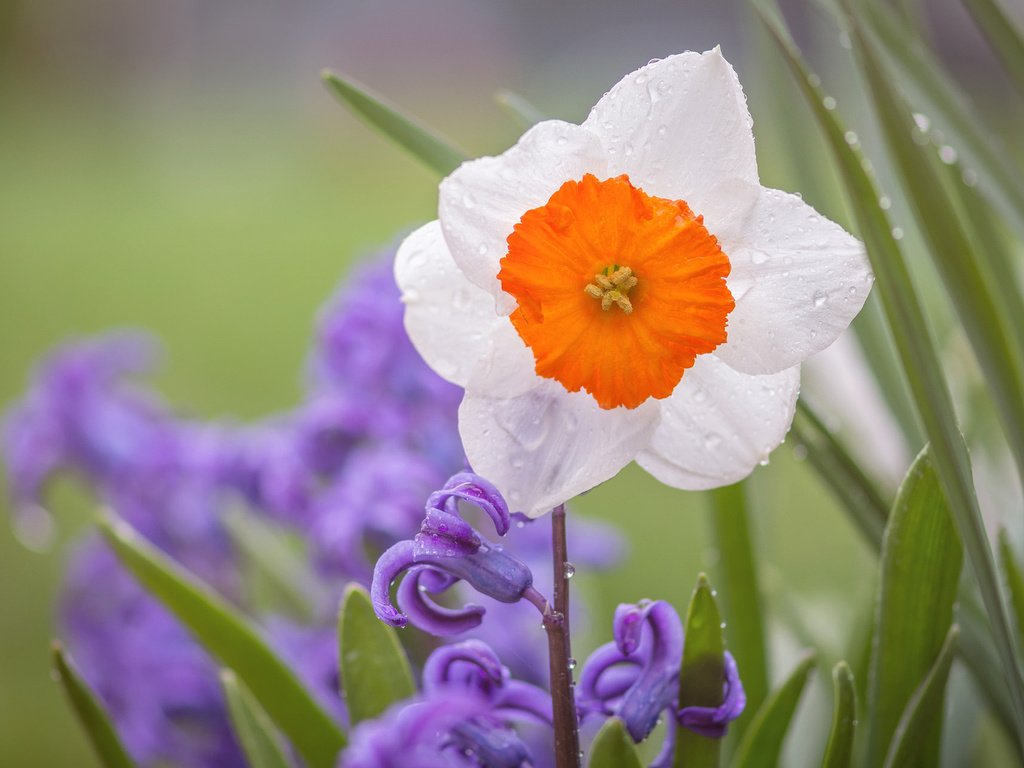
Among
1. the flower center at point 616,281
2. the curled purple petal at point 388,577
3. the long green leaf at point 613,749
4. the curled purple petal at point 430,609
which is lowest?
the long green leaf at point 613,749

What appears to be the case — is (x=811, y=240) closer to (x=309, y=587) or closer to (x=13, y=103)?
(x=309, y=587)

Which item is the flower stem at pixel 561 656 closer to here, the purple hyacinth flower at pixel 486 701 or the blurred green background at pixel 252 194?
the purple hyacinth flower at pixel 486 701

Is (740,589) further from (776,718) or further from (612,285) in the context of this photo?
(612,285)

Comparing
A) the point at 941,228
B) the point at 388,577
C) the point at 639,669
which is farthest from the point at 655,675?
the point at 941,228

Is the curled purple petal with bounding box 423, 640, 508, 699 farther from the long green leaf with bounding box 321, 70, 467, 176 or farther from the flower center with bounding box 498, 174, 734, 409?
the long green leaf with bounding box 321, 70, 467, 176

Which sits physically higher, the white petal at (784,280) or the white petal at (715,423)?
the white petal at (784,280)

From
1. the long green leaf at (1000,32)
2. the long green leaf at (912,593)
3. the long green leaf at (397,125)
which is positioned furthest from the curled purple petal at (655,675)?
the long green leaf at (1000,32)
